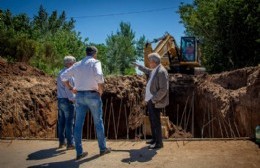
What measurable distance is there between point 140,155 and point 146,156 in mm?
112

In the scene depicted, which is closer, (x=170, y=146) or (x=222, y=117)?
(x=170, y=146)

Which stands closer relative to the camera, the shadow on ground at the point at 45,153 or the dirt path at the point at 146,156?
the dirt path at the point at 146,156

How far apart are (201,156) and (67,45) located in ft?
105

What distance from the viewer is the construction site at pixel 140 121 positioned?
511 cm

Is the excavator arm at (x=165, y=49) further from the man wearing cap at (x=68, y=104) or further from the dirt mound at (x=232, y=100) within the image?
the man wearing cap at (x=68, y=104)

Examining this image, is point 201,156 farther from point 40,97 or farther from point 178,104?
point 178,104

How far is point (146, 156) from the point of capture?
5227 mm

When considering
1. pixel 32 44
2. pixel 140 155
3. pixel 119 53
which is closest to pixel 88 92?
pixel 140 155

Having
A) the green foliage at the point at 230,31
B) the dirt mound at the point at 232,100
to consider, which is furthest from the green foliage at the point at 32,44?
the green foliage at the point at 230,31

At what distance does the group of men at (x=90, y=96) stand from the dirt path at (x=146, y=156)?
0.25 metres

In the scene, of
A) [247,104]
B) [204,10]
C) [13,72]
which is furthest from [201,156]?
[204,10]

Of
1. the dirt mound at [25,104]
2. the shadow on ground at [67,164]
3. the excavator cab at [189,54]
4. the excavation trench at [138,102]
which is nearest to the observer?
the shadow on ground at [67,164]

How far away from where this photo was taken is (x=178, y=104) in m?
15.4

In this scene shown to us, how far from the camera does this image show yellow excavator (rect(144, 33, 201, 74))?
16091 mm
